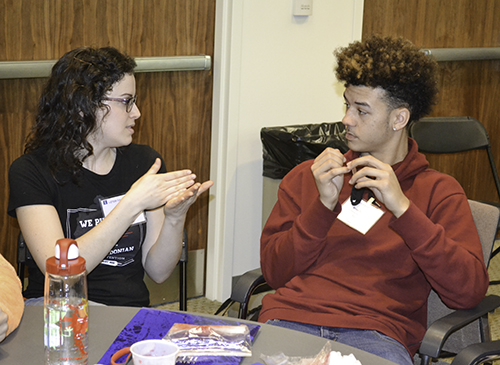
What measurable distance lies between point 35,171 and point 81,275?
828 mm

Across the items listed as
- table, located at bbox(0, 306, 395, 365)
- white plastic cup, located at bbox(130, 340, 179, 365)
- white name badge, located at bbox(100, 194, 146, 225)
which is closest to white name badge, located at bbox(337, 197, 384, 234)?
table, located at bbox(0, 306, 395, 365)

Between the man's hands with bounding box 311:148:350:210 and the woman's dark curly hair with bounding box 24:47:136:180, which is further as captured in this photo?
the woman's dark curly hair with bounding box 24:47:136:180

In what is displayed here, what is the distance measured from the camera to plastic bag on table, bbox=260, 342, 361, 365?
118 centimetres

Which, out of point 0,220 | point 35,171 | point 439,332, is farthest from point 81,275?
point 0,220

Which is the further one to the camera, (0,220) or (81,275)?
(0,220)

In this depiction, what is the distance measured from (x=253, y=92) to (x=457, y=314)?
5.90ft

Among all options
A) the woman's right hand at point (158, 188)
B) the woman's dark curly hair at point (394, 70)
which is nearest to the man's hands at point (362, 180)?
the woman's dark curly hair at point (394, 70)

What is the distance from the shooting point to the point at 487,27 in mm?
4441

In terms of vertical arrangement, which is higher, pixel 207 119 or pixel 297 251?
pixel 207 119

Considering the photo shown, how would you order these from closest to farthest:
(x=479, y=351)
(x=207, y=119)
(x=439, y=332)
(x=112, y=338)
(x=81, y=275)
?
(x=81, y=275)
(x=112, y=338)
(x=479, y=351)
(x=439, y=332)
(x=207, y=119)

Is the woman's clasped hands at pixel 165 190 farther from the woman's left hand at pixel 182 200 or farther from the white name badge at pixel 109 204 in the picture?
the white name badge at pixel 109 204

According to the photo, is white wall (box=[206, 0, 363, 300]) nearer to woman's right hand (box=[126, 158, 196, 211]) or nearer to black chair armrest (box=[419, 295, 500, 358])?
woman's right hand (box=[126, 158, 196, 211])

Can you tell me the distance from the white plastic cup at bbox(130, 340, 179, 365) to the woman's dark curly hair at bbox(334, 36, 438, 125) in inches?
45.9

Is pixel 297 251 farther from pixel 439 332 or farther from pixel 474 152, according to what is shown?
pixel 474 152
